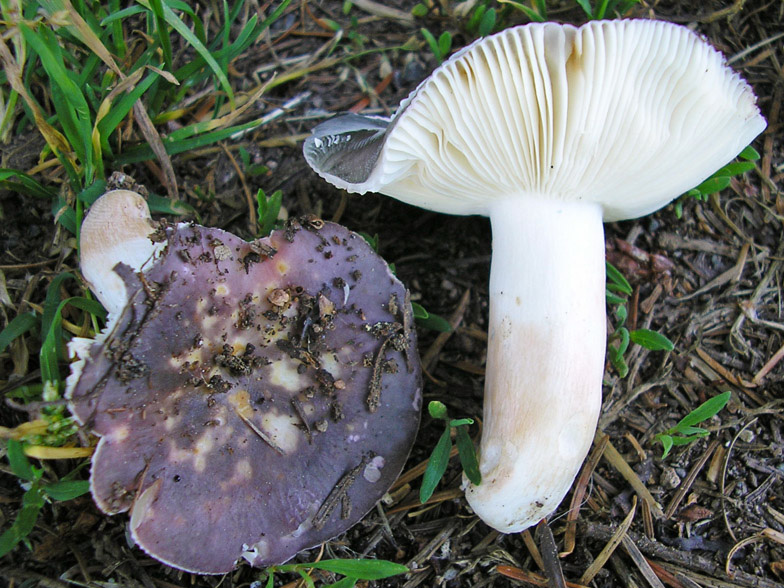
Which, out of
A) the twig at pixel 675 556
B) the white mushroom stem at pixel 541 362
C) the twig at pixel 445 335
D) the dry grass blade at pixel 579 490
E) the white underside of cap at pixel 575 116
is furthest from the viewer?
the twig at pixel 445 335

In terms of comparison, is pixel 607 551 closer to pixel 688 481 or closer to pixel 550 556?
pixel 550 556

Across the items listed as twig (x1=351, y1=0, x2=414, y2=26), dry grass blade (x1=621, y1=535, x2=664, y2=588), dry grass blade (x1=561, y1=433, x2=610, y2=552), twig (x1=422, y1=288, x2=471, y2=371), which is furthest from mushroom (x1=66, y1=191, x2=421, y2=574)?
twig (x1=351, y1=0, x2=414, y2=26)

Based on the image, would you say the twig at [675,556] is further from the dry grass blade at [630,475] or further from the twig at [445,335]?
the twig at [445,335]

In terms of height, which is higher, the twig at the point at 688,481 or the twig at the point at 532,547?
the twig at the point at 688,481

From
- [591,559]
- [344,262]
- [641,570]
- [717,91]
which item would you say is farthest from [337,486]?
[717,91]

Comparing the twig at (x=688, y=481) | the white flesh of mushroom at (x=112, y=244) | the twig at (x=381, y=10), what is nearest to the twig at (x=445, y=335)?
the twig at (x=688, y=481)

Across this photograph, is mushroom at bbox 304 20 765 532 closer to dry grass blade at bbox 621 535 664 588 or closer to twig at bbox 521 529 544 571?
twig at bbox 521 529 544 571

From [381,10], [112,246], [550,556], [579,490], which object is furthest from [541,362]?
[381,10]
